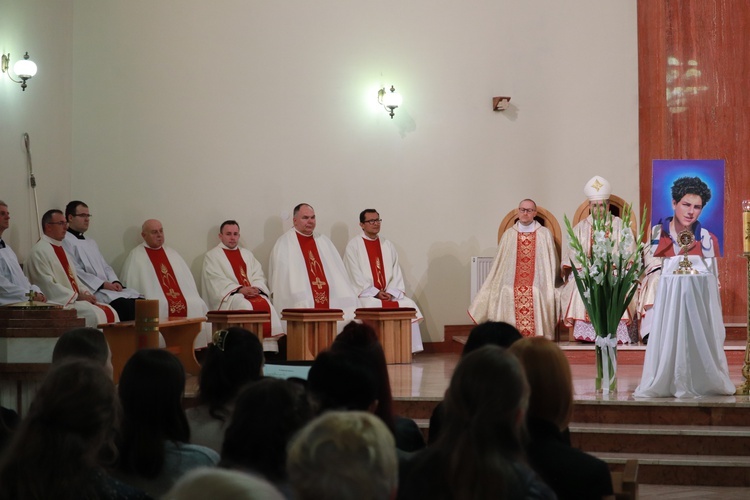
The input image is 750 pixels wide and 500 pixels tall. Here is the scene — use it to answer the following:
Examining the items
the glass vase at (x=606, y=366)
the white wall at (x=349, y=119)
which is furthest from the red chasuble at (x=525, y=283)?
the glass vase at (x=606, y=366)

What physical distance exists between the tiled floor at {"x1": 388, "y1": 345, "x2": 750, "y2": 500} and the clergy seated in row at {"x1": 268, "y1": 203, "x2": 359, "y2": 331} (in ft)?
3.43

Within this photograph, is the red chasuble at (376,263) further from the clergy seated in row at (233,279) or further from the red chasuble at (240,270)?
the red chasuble at (240,270)

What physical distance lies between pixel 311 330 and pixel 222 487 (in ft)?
23.7

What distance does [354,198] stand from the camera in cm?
1036

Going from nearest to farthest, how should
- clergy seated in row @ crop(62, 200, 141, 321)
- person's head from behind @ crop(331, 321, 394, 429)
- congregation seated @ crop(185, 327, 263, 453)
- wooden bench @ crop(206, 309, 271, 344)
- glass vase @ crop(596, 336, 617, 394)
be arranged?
person's head from behind @ crop(331, 321, 394, 429) → congregation seated @ crop(185, 327, 263, 453) → glass vase @ crop(596, 336, 617, 394) → wooden bench @ crop(206, 309, 271, 344) → clergy seated in row @ crop(62, 200, 141, 321)

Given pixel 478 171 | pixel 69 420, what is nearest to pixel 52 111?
pixel 478 171

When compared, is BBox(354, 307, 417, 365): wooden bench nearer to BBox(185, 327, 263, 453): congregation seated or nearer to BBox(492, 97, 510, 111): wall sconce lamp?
BBox(492, 97, 510, 111): wall sconce lamp

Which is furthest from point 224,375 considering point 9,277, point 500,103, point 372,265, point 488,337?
point 500,103

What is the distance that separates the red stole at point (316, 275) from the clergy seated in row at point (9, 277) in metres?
2.83

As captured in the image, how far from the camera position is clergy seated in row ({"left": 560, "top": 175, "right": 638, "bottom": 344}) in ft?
30.3

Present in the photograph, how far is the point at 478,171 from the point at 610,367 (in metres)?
4.26

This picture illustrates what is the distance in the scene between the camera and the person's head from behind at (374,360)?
9.43ft

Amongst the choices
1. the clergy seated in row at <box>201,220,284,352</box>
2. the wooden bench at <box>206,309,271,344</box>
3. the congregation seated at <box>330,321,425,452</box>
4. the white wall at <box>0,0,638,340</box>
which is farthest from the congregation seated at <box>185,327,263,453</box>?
the white wall at <box>0,0,638,340</box>

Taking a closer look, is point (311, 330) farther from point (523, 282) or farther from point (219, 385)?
point (219, 385)
